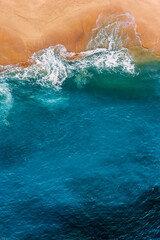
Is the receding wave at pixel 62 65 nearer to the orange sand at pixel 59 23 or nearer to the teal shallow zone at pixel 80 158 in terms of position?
the teal shallow zone at pixel 80 158

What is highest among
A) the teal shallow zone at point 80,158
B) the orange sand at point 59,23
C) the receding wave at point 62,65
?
the orange sand at point 59,23

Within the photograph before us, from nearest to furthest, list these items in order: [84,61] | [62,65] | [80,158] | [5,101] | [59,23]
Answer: [80,158], [5,101], [62,65], [84,61], [59,23]

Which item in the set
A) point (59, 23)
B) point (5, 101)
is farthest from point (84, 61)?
point (5, 101)

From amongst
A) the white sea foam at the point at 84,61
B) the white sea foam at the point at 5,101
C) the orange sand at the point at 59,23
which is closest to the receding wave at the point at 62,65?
the white sea foam at the point at 84,61

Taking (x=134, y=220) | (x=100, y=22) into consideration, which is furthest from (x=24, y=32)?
(x=134, y=220)

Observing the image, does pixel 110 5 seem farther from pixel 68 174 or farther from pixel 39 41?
pixel 68 174

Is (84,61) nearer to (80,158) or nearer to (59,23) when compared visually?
(59,23)
